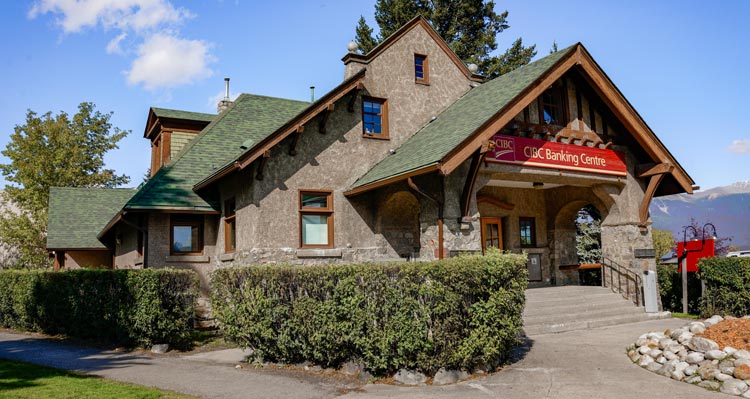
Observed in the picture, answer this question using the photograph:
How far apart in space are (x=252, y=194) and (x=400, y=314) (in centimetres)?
742

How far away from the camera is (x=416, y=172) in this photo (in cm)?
1288

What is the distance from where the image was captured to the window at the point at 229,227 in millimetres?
16703

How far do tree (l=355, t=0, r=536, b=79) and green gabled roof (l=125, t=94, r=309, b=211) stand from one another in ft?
53.9

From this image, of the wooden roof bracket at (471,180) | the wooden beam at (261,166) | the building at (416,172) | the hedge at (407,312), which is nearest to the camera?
the hedge at (407,312)

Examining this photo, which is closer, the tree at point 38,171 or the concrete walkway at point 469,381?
the concrete walkway at point 469,381

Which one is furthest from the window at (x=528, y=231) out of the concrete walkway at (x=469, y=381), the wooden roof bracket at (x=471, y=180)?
the concrete walkway at (x=469, y=381)

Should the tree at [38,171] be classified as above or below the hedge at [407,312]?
above

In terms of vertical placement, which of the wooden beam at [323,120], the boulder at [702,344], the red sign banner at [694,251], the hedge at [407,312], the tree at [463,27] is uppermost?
the tree at [463,27]

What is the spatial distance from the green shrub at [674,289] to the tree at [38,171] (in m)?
33.8

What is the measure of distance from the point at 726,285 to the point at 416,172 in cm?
880

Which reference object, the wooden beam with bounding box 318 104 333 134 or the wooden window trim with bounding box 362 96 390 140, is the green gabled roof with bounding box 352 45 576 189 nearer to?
the wooden window trim with bounding box 362 96 390 140

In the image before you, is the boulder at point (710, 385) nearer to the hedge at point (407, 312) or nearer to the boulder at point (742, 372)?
the boulder at point (742, 372)

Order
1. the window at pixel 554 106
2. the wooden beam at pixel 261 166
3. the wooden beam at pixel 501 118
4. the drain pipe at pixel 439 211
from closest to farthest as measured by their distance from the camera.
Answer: the wooden beam at pixel 501 118, the drain pipe at pixel 439 211, the wooden beam at pixel 261 166, the window at pixel 554 106

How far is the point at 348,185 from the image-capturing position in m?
16.1
